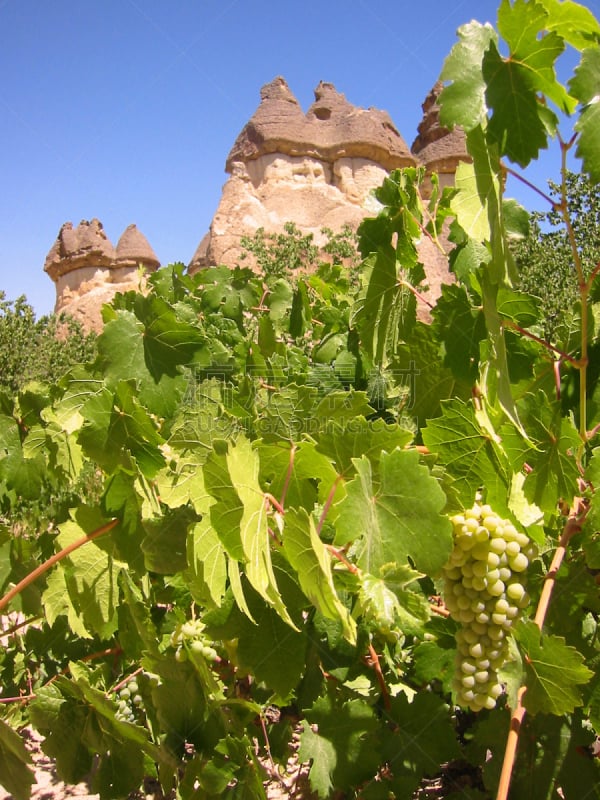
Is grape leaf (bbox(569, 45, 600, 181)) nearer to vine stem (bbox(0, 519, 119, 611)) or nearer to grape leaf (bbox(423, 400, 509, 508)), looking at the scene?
grape leaf (bbox(423, 400, 509, 508))

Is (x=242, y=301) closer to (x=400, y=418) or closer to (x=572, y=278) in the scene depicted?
(x=400, y=418)

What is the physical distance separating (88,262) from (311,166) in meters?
9.17

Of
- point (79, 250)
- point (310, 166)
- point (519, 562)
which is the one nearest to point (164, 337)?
point (519, 562)

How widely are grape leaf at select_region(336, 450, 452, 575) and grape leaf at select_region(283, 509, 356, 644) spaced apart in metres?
0.07

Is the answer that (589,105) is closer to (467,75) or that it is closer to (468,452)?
(467,75)

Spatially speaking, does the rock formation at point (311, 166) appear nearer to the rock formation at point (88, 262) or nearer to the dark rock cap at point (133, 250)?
the rock formation at point (88, 262)

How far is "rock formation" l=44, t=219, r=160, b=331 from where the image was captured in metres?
23.3

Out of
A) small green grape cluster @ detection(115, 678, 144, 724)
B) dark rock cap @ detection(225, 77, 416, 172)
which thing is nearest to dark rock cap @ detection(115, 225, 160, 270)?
dark rock cap @ detection(225, 77, 416, 172)

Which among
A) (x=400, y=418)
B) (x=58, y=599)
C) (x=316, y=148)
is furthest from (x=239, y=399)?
(x=316, y=148)

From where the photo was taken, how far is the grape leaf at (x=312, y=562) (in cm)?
71

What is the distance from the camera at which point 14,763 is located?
119 centimetres

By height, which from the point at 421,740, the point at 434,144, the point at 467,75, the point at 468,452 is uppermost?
the point at 434,144

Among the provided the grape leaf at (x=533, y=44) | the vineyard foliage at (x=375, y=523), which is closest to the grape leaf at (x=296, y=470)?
the vineyard foliage at (x=375, y=523)

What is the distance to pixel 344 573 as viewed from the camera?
0.85 m
